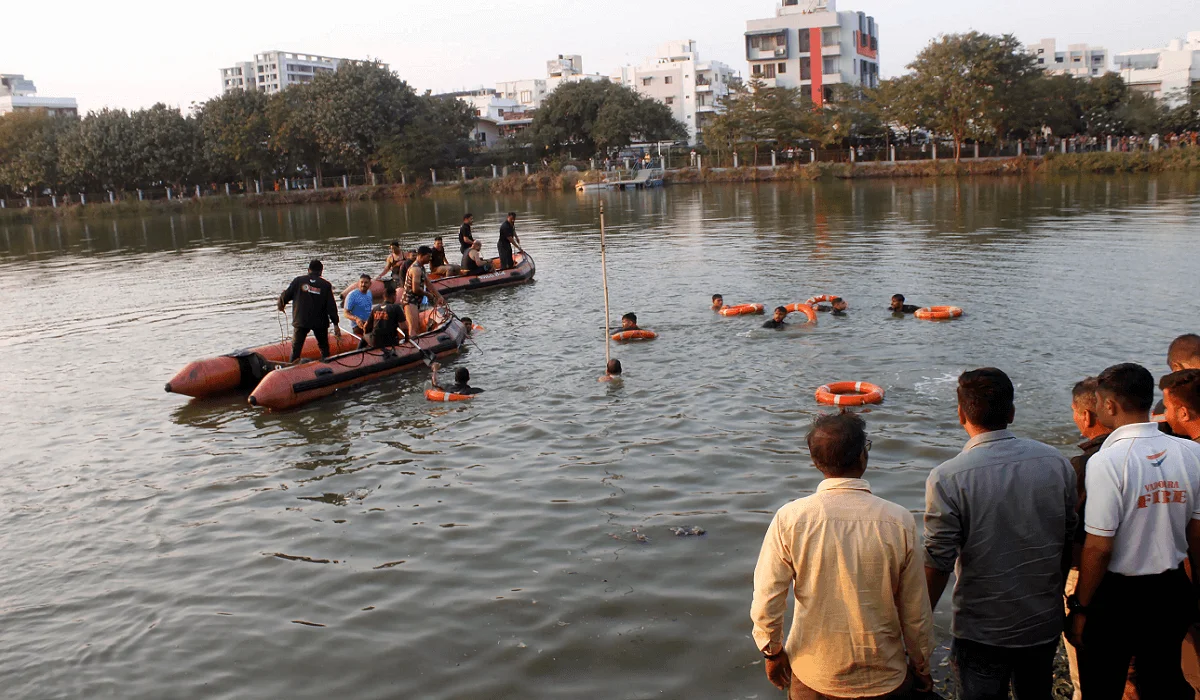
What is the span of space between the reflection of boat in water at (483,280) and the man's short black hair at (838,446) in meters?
17.7

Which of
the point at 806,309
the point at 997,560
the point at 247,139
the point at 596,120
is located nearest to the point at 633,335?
the point at 806,309

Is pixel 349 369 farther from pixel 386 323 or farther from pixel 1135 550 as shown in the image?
pixel 1135 550

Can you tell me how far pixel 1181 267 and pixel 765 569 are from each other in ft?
62.9

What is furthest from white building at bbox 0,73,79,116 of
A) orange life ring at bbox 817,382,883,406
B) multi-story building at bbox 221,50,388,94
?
orange life ring at bbox 817,382,883,406

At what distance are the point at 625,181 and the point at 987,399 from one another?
63.0m

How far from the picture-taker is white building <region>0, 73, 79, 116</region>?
122312 millimetres

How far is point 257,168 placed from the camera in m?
72.4

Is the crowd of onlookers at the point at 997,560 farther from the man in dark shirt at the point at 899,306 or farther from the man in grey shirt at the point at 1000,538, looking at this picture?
the man in dark shirt at the point at 899,306

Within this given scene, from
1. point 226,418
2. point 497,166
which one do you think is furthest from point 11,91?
point 226,418

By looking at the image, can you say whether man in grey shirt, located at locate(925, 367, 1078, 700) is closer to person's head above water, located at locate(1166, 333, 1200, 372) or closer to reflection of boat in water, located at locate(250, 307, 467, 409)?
person's head above water, located at locate(1166, 333, 1200, 372)

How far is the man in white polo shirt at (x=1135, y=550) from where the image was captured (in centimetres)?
368

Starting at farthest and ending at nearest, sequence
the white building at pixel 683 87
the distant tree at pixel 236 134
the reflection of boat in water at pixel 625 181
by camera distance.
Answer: the white building at pixel 683 87
the distant tree at pixel 236 134
the reflection of boat in water at pixel 625 181

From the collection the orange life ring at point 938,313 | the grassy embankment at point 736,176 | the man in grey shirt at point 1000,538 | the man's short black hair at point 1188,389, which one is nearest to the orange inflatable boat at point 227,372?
the orange life ring at point 938,313

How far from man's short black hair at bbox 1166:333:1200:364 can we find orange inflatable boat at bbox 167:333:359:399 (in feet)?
37.7
